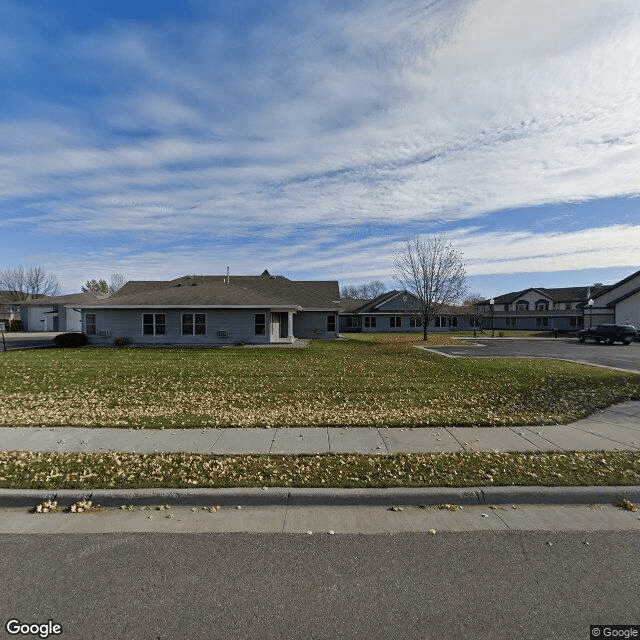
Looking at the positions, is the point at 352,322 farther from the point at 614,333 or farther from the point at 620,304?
the point at 620,304

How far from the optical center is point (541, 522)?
14.1 ft

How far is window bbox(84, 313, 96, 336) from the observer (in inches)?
1022

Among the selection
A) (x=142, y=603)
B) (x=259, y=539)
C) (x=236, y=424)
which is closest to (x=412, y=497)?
(x=259, y=539)

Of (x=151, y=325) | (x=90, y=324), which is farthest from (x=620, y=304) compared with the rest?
(x=90, y=324)

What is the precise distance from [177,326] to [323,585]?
2409 centimetres

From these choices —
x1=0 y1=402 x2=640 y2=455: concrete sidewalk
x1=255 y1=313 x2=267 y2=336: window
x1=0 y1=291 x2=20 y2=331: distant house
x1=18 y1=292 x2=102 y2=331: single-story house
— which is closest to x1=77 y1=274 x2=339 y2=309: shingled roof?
x1=255 y1=313 x2=267 y2=336: window

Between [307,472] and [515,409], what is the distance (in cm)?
557

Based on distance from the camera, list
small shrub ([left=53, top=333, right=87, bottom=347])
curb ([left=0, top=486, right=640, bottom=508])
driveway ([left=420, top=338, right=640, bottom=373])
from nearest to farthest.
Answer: curb ([left=0, top=486, right=640, bottom=508]) < driveway ([left=420, top=338, right=640, bottom=373]) < small shrub ([left=53, top=333, right=87, bottom=347])

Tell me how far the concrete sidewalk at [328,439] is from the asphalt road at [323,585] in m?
2.29

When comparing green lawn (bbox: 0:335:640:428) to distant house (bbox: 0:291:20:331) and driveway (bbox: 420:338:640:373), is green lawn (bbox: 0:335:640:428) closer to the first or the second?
driveway (bbox: 420:338:640:373)

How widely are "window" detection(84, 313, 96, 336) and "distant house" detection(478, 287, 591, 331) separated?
185ft

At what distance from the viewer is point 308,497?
15.4 feet

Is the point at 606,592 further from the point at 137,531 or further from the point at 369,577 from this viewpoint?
the point at 137,531

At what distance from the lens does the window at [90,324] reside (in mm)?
25969
